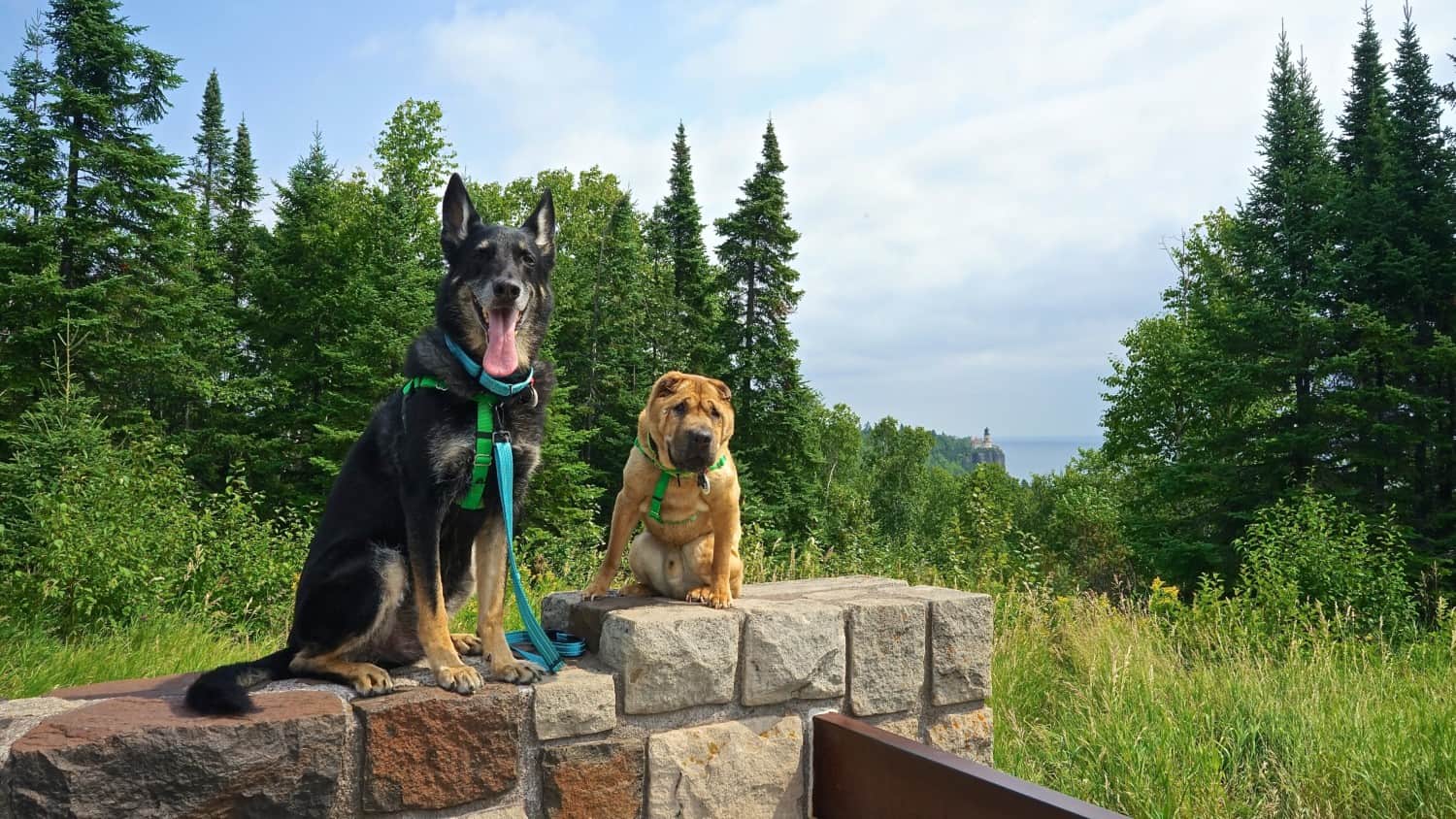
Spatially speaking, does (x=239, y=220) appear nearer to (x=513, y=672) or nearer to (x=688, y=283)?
(x=688, y=283)

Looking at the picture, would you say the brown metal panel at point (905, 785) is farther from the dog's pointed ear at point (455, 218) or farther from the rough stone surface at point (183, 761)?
the dog's pointed ear at point (455, 218)

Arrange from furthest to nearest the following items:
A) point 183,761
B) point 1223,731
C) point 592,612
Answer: point 1223,731
point 592,612
point 183,761

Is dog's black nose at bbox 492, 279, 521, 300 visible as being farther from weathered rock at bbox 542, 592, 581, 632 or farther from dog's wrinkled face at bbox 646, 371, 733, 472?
weathered rock at bbox 542, 592, 581, 632

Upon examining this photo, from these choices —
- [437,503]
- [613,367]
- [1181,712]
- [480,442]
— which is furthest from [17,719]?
[613,367]

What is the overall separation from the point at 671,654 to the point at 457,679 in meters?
0.71

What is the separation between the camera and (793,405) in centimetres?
2481

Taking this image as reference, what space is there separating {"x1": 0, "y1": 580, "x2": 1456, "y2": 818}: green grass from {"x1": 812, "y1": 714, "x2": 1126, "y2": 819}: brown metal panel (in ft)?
4.68

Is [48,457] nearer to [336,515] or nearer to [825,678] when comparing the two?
[336,515]

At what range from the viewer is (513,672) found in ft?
8.77

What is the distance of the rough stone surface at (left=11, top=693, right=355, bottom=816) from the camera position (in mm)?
2049

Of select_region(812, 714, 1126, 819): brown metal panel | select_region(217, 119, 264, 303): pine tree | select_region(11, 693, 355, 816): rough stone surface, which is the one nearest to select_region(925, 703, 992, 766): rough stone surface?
select_region(812, 714, 1126, 819): brown metal panel

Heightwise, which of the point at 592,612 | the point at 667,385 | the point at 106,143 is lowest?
the point at 592,612

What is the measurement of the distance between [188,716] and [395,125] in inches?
1033

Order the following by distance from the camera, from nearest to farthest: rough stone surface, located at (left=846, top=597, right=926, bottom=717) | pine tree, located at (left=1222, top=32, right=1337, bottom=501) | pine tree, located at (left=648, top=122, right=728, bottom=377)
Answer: rough stone surface, located at (left=846, top=597, right=926, bottom=717), pine tree, located at (left=1222, top=32, right=1337, bottom=501), pine tree, located at (left=648, top=122, right=728, bottom=377)
